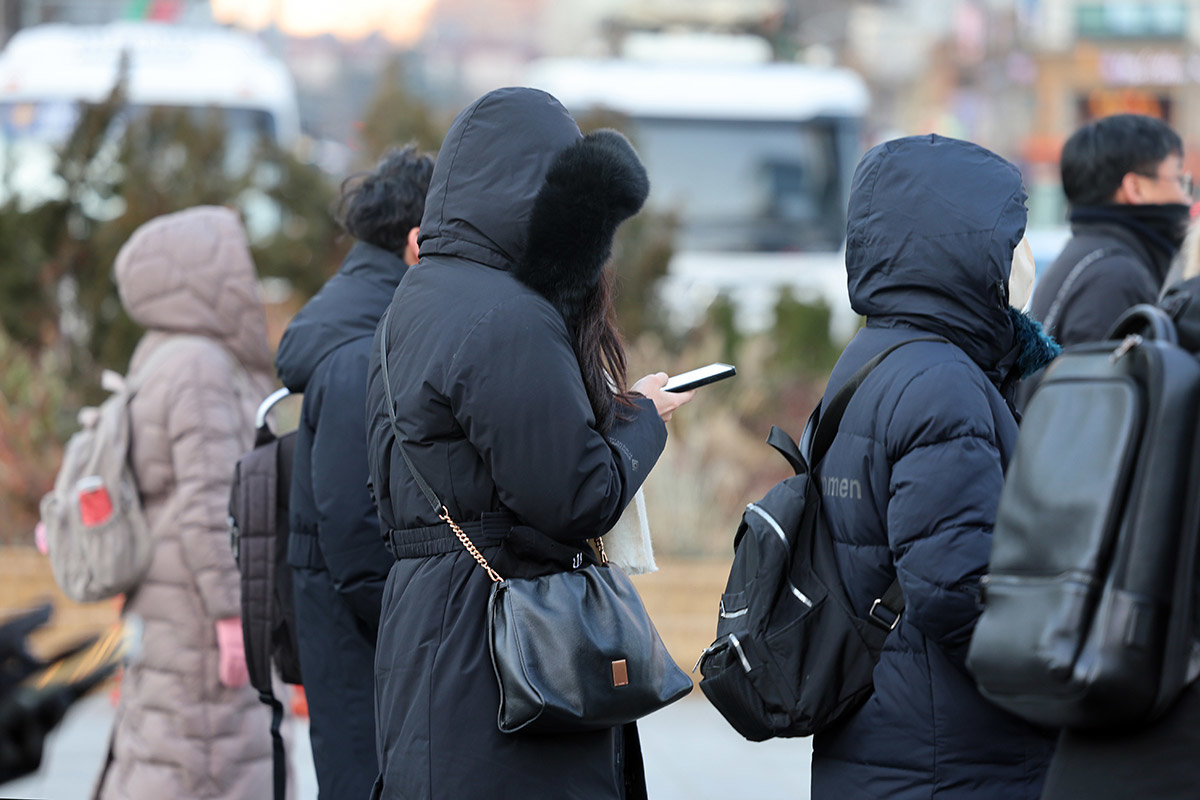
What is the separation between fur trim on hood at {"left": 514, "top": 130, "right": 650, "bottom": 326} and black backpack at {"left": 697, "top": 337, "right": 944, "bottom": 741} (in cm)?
55

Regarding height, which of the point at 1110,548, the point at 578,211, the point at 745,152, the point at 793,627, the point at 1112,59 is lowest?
the point at 1112,59

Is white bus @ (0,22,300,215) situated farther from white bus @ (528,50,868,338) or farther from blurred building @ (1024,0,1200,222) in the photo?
blurred building @ (1024,0,1200,222)

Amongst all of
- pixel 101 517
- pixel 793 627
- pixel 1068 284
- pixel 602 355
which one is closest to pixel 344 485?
pixel 602 355

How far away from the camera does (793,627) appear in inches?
111

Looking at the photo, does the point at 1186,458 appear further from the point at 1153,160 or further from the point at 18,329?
the point at 18,329

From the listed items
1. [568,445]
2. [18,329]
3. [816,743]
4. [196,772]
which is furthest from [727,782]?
[18,329]

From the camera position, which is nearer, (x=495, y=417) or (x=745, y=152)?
(x=495, y=417)

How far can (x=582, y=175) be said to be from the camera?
2.86 m

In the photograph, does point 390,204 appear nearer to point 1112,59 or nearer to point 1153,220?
point 1153,220

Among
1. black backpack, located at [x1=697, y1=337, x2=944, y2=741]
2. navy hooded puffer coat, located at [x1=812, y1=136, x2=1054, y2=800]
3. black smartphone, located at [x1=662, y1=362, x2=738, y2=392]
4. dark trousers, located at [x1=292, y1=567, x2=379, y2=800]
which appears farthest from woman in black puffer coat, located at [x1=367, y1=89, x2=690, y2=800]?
dark trousers, located at [x1=292, y1=567, x2=379, y2=800]

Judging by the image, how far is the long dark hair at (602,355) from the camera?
293 centimetres

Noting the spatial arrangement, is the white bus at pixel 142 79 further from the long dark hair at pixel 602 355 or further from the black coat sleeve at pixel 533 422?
the black coat sleeve at pixel 533 422

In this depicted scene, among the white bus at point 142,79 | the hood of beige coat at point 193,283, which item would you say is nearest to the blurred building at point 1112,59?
the white bus at point 142,79

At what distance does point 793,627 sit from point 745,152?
11401mm
